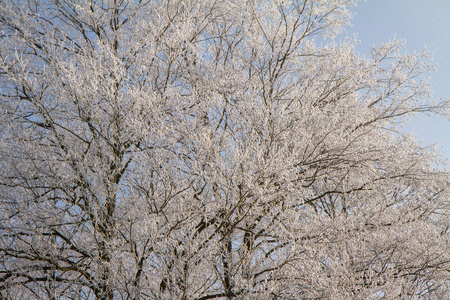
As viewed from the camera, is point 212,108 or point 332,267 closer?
point 332,267

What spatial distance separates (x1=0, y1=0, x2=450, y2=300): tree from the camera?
17.1 feet

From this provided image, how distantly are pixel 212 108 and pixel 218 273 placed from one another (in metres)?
2.78

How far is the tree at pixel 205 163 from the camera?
5211 mm

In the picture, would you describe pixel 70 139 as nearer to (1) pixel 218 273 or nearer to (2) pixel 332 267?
(1) pixel 218 273

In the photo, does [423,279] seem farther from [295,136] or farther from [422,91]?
[422,91]

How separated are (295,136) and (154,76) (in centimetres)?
286

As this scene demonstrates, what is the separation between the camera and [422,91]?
7.94 meters

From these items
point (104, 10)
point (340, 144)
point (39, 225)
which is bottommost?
point (39, 225)

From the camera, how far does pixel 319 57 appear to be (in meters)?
8.31

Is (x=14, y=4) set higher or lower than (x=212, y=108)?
higher

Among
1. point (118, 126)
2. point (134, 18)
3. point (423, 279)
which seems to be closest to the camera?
point (118, 126)

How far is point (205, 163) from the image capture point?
532 centimetres

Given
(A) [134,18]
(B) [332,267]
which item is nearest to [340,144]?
(B) [332,267]

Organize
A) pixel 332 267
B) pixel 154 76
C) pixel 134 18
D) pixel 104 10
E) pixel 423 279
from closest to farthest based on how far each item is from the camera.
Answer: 1. pixel 332 267
2. pixel 423 279
3. pixel 154 76
4. pixel 104 10
5. pixel 134 18
